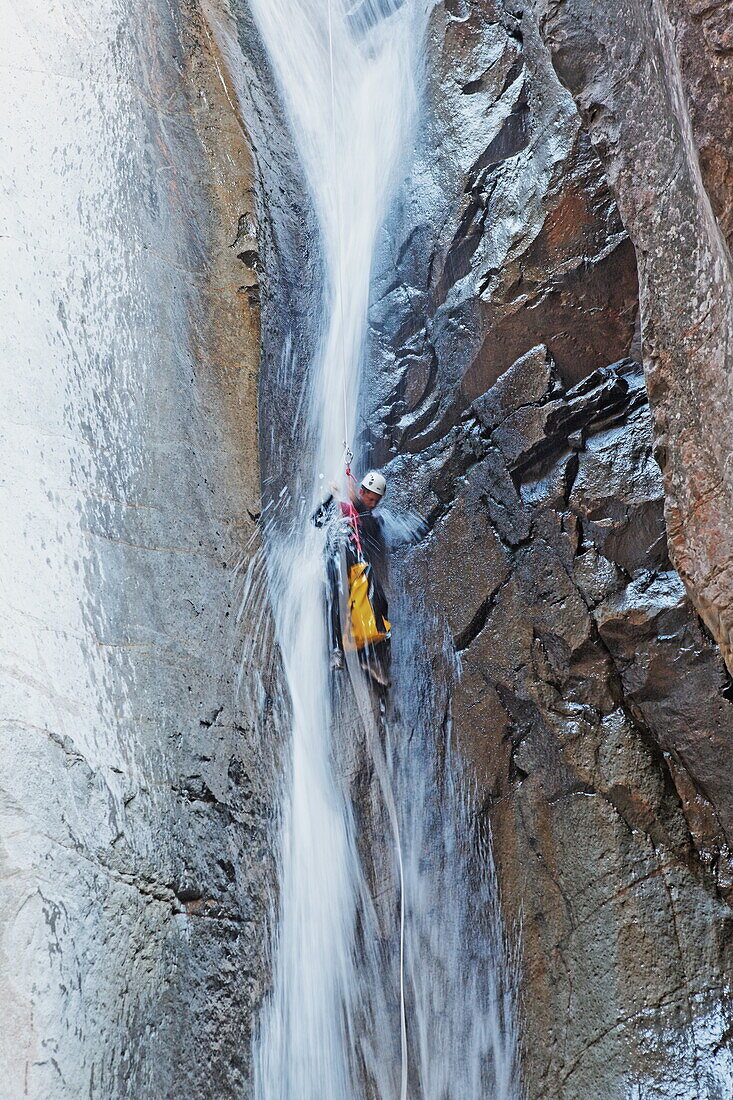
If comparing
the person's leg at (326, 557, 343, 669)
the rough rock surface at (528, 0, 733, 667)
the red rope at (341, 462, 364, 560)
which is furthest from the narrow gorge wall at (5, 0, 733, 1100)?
the person's leg at (326, 557, 343, 669)

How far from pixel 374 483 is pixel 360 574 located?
54 centimetres

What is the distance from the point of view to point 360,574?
464 cm

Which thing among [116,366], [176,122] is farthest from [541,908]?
[176,122]

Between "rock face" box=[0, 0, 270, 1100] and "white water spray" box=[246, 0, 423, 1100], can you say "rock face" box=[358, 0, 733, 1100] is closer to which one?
"white water spray" box=[246, 0, 423, 1100]

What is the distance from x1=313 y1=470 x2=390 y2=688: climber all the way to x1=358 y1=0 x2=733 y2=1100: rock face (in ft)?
0.62

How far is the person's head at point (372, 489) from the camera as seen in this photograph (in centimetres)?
470

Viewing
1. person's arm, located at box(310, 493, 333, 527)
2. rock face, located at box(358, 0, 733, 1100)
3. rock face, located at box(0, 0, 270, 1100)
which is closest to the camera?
rock face, located at box(0, 0, 270, 1100)

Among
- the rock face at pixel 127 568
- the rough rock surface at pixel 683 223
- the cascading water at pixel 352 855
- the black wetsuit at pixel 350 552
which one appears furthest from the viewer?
the black wetsuit at pixel 350 552

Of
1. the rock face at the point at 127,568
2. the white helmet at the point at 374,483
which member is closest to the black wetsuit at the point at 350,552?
the white helmet at the point at 374,483

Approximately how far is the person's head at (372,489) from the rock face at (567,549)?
0.51 feet

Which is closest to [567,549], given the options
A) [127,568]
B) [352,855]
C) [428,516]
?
[428,516]

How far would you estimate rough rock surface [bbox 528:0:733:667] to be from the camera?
2807mm

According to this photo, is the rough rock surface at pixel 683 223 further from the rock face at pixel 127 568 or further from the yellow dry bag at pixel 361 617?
the rock face at pixel 127 568

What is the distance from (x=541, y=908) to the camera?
3918 millimetres
